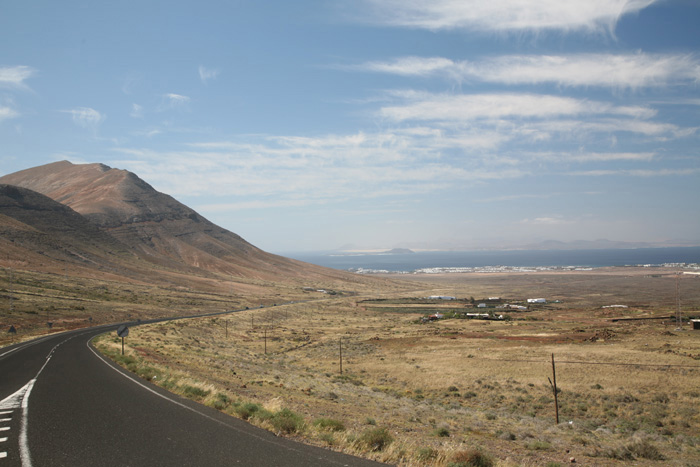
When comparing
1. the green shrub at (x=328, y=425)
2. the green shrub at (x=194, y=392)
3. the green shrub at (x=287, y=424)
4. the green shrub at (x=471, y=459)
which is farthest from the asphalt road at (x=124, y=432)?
the green shrub at (x=471, y=459)

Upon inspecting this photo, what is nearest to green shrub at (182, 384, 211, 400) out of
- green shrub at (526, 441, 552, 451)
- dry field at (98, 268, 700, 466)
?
dry field at (98, 268, 700, 466)

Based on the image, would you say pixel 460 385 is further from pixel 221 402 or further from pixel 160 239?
pixel 160 239

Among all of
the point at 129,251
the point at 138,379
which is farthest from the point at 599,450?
the point at 129,251

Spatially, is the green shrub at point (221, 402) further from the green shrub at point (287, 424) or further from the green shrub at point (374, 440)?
the green shrub at point (374, 440)

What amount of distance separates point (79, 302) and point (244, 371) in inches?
2283

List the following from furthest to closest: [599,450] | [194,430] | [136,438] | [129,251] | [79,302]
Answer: [129,251] → [79,302] → [599,450] → [194,430] → [136,438]

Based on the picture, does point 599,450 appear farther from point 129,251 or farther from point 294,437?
point 129,251

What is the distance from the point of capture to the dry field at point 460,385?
13.1m

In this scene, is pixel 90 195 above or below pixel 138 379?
above

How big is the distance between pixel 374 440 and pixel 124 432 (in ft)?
20.0

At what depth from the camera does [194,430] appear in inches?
394

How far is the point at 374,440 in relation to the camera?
10.1 m

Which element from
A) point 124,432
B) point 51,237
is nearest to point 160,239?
point 51,237

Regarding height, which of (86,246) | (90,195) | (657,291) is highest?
(90,195)
